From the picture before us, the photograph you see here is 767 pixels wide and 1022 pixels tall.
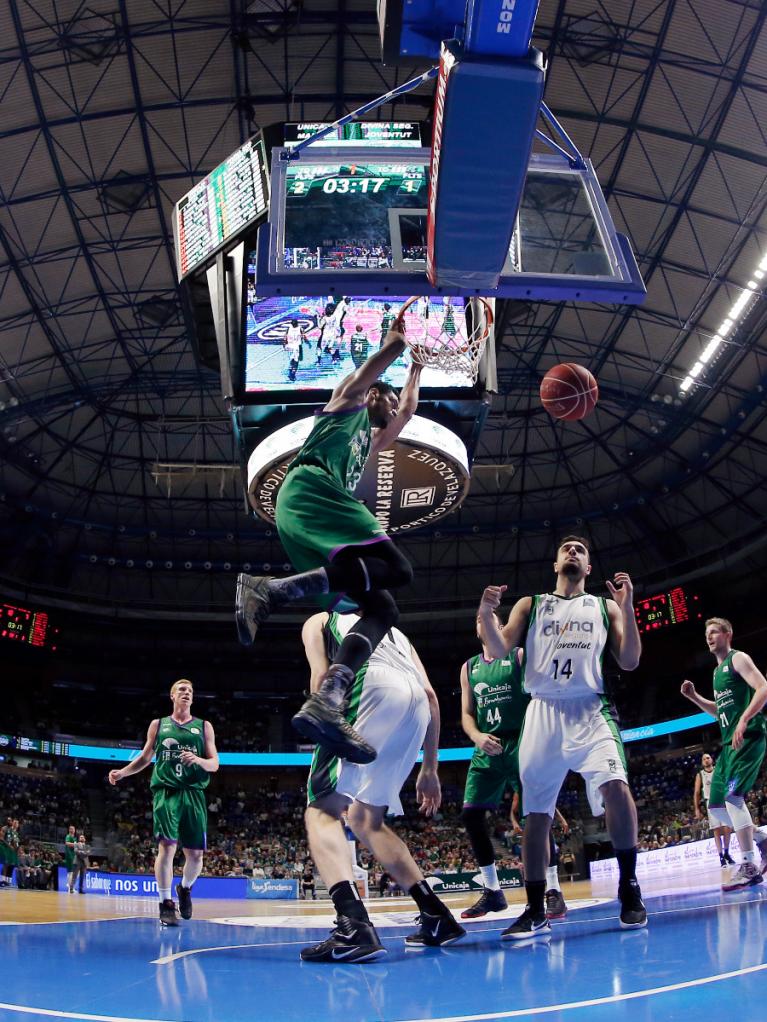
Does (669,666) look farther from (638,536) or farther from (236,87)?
(236,87)

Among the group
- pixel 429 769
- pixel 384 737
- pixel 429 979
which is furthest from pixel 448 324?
pixel 429 979

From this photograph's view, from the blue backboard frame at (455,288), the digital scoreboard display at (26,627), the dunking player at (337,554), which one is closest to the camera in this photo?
the dunking player at (337,554)

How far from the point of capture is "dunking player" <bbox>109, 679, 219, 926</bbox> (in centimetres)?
818

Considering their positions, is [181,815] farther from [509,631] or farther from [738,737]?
[738,737]

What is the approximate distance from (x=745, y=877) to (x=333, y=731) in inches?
216

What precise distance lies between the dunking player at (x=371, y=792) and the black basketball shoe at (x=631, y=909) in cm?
93

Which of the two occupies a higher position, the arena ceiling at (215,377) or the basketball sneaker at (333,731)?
the arena ceiling at (215,377)

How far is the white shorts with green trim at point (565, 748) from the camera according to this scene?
4777mm

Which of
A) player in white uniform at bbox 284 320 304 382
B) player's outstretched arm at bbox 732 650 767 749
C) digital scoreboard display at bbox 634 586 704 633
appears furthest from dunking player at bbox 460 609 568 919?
digital scoreboard display at bbox 634 586 704 633

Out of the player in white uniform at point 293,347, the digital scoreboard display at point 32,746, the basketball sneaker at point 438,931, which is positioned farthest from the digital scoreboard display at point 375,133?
the digital scoreboard display at point 32,746

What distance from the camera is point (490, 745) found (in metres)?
6.88

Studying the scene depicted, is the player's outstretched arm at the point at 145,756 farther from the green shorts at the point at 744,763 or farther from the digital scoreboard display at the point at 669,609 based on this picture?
the digital scoreboard display at the point at 669,609

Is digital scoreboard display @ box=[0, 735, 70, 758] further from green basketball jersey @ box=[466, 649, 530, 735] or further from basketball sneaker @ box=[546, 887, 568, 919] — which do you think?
basketball sneaker @ box=[546, 887, 568, 919]

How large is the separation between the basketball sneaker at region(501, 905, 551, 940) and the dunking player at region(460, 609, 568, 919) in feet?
5.81
